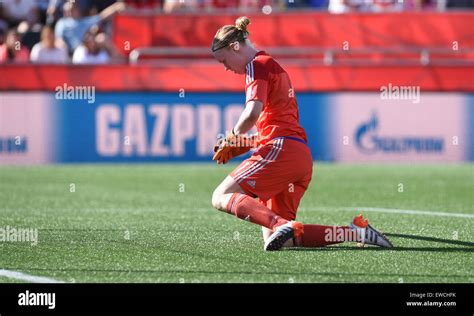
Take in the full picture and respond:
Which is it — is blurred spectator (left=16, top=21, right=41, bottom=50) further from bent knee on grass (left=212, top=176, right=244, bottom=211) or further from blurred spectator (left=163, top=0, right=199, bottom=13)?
bent knee on grass (left=212, top=176, right=244, bottom=211)

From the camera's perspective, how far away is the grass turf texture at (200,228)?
24.3ft

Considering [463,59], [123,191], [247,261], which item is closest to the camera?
[247,261]

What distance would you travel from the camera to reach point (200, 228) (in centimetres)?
1015

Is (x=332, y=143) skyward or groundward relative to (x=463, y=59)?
groundward

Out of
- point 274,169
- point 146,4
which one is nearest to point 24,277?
point 274,169

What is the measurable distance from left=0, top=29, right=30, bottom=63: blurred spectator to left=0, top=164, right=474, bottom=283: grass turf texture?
11.0ft

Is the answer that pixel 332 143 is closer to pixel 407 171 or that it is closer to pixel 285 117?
pixel 407 171

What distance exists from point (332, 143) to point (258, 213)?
10841mm

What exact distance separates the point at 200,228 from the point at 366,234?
7.21 ft

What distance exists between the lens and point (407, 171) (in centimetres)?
1730

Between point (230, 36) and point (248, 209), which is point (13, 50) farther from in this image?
point (248, 209)
